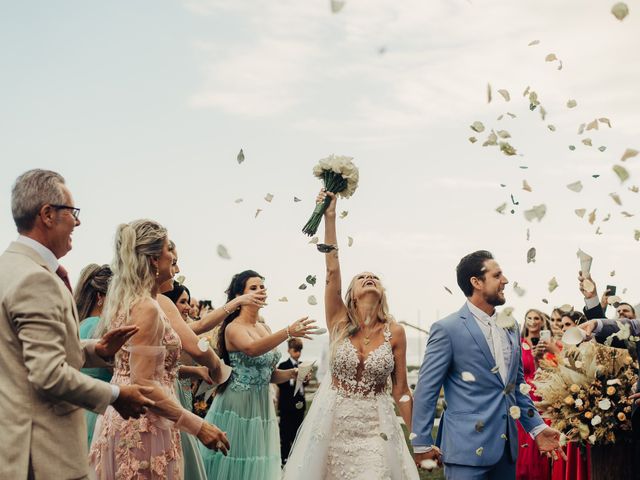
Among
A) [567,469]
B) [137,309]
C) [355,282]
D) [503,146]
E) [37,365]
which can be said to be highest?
[503,146]

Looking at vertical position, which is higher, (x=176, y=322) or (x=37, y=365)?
(x=176, y=322)

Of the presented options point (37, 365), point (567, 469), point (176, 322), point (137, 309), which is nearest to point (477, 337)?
point (176, 322)

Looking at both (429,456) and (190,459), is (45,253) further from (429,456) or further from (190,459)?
(429,456)

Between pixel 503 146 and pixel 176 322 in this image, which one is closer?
pixel 176 322

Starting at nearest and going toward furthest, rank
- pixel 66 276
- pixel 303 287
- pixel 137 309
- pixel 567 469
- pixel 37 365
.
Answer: pixel 37 365 → pixel 137 309 → pixel 66 276 → pixel 303 287 → pixel 567 469

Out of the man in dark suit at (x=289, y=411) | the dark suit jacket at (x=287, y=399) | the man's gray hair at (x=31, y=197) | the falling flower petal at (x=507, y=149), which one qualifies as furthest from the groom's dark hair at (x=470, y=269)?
the dark suit jacket at (x=287, y=399)

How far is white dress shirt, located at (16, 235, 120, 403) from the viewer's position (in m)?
3.72

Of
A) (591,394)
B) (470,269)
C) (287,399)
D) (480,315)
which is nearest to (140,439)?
(480,315)

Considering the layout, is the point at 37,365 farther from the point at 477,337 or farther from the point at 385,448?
the point at 385,448

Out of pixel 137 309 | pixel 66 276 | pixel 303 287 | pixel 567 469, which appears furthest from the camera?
pixel 567 469

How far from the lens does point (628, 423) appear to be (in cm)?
777

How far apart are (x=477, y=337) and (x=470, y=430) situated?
0.65m

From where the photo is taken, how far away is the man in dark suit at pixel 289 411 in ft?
45.6

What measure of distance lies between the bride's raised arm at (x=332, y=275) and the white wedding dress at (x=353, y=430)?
0.26 meters
